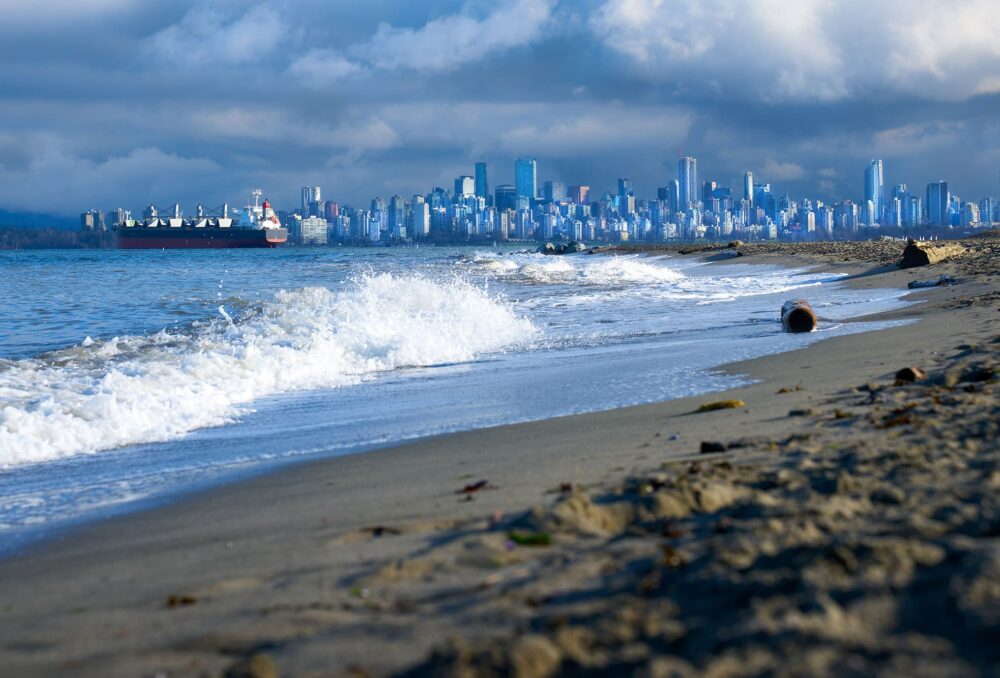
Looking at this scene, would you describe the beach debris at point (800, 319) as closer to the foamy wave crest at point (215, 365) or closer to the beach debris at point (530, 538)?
the foamy wave crest at point (215, 365)

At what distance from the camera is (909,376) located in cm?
636

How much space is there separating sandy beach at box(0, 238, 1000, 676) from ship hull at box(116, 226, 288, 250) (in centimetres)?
11417

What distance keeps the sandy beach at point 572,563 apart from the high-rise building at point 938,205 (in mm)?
174387

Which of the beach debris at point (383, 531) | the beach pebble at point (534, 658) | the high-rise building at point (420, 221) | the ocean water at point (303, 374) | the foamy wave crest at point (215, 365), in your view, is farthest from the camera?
the high-rise building at point (420, 221)

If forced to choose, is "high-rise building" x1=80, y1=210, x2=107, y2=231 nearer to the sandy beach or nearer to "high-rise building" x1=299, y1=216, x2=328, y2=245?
"high-rise building" x1=299, y1=216, x2=328, y2=245

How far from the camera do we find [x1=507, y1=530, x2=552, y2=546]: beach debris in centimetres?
328

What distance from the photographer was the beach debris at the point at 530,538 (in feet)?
10.8

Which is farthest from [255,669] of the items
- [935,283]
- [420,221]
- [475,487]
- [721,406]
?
[420,221]

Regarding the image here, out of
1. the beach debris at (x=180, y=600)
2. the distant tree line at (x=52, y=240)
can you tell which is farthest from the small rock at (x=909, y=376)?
the distant tree line at (x=52, y=240)

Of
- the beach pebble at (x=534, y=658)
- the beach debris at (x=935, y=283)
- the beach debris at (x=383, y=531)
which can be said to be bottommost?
the beach debris at (x=383, y=531)

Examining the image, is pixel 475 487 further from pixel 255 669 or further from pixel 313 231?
pixel 313 231

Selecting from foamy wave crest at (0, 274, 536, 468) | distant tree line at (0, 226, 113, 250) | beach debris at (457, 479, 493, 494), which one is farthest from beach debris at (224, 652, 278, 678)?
distant tree line at (0, 226, 113, 250)

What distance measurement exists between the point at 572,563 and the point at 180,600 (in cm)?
130

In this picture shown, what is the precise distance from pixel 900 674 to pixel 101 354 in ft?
36.9
